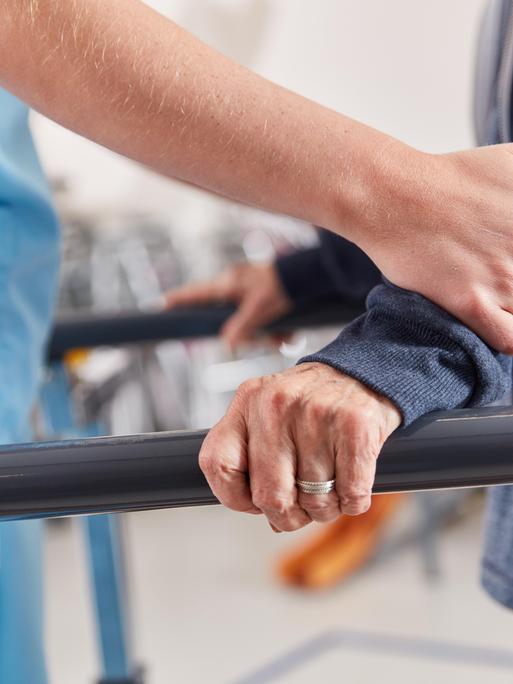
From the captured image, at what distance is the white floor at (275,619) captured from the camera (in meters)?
1.70

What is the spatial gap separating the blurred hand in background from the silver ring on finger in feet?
2.31

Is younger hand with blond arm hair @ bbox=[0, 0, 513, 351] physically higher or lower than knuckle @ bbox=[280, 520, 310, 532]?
higher

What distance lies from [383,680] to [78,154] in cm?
240

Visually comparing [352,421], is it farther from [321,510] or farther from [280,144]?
[280,144]

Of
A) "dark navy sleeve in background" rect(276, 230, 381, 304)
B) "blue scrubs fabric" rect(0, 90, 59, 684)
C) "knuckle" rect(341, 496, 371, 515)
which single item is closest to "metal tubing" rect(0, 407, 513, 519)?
"knuckle" rect(341, 496, 371, 515)

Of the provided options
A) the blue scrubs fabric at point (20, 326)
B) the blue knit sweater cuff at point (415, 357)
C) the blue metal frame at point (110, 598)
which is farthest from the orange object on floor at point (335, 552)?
the blue knit sweater cuff at point (415, 357)

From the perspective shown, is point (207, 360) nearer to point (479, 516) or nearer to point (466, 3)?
point (479, 516)

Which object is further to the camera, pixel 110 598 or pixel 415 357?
pixel 110 598

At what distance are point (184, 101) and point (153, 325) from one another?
621mm

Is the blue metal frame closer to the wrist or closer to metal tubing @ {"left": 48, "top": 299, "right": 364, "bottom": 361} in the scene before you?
metal tubing @ {"left": 48, "top": 299, "right": 364, "bottom": 361}

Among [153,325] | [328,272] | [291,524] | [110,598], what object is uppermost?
[291,524]

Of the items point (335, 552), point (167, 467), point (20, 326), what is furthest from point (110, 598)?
point (335, 552)

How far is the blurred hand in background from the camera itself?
1.18m

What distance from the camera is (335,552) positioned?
7.17 feet
